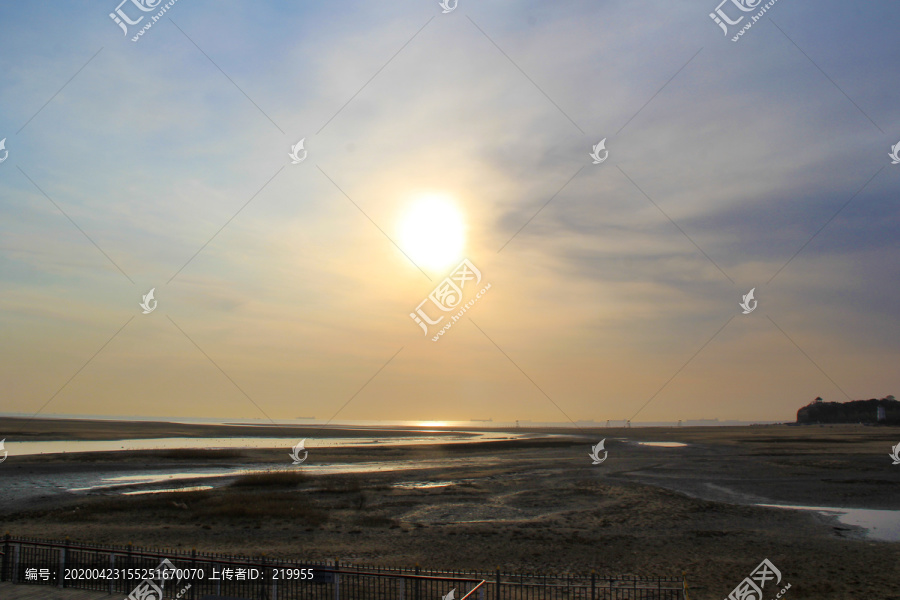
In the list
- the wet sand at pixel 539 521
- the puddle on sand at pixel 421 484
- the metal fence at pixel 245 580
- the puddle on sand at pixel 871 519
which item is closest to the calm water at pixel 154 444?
the wet sand at pixel 539 521

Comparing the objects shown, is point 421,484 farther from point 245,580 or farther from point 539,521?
point 245,580

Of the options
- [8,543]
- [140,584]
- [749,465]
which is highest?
[749,465]

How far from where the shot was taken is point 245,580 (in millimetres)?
17672

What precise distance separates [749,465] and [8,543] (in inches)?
2458

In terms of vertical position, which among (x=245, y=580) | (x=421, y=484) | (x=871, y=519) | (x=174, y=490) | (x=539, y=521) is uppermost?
(x=421, y=484)

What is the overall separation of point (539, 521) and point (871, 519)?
59.2 ft

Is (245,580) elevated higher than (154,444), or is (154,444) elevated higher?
(154,444)

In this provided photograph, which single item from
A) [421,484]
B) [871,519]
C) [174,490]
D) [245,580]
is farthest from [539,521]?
[174,490]

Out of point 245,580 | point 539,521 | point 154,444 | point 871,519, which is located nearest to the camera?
point 245,580

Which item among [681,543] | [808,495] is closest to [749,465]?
[808,495]

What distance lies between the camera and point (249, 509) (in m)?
33.5

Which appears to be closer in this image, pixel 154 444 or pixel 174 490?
pixel 174 490

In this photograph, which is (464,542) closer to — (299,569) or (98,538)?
(299,569)

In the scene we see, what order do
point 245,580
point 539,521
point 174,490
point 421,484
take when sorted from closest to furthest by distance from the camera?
point 245,580, point 539,521, point 174,490, point 421,484
